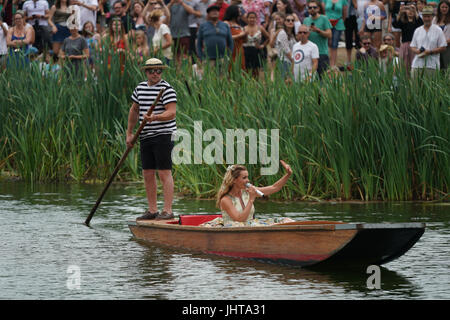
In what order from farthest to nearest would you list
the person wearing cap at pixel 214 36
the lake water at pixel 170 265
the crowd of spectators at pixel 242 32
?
1. the person wearing cap at pixel 214 36
2. the crowd of spectators at pixel 242 32
3. the lake water at pixel 170 265

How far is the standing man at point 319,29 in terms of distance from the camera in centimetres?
2208

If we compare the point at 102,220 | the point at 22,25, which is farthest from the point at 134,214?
the point at 22,25

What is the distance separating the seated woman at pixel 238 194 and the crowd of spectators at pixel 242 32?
5.94 meters

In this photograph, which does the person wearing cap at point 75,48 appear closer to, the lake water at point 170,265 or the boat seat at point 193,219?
the lake water at point 170,265

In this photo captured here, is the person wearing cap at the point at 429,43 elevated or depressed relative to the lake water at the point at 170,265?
elevated

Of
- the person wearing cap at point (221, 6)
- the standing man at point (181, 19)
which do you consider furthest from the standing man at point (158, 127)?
the standing man at point (181, 19)

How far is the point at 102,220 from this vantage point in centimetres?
1616

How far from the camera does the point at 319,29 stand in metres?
22.2

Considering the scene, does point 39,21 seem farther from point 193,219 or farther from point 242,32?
point 193,219

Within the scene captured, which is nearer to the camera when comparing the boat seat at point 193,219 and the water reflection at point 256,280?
the water reflection at point 256,280

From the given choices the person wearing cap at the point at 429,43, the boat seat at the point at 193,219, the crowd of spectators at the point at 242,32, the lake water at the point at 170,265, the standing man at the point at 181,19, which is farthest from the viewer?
the standing man at the point at 181,19

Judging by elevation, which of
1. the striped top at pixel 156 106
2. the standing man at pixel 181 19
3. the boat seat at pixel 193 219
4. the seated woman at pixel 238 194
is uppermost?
the standing man at pixel 181 19

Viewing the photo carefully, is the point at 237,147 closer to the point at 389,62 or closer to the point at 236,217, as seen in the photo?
the point at 389,62

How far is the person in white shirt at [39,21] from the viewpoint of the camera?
26.2m
